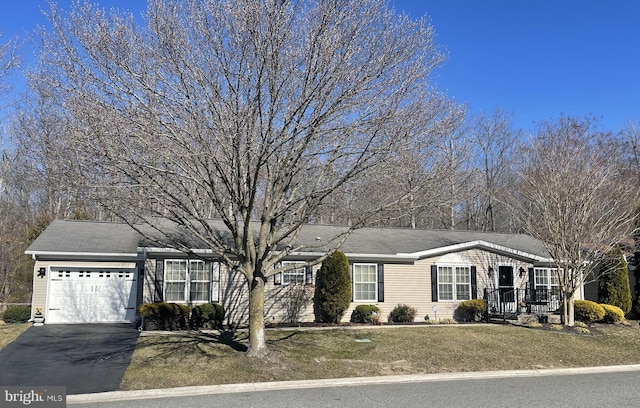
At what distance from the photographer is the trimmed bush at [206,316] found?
54.6ft

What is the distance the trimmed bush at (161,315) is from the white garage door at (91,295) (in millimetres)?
2822

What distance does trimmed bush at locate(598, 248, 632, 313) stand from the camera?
21578 mm

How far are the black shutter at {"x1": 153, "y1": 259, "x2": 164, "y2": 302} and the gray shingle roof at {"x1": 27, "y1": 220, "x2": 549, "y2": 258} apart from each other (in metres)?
0.77

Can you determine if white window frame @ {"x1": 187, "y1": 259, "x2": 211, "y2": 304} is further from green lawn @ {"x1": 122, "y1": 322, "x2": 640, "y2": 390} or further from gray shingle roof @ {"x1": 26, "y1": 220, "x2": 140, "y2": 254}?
green lawn @ {"x1": 122, "y1": 322, "x2": 640, "y2": 390}

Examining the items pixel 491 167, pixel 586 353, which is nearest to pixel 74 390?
pixel 586 353

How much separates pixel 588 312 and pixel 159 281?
15197mm

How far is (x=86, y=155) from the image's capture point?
10109 mm

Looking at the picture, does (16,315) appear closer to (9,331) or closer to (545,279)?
(9,331)

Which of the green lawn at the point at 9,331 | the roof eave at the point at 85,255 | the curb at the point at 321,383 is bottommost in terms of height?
the curb at the point at 321,383

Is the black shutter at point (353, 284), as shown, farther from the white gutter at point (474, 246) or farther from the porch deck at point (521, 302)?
the porch deck at point (521, 302)

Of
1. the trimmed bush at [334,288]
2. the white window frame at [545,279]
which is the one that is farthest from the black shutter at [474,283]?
the trimmed bush at [334,288]

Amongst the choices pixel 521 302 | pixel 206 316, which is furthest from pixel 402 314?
pixel 206 316

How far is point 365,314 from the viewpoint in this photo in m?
18.4

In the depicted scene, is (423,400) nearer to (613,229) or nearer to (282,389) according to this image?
(282,389)
